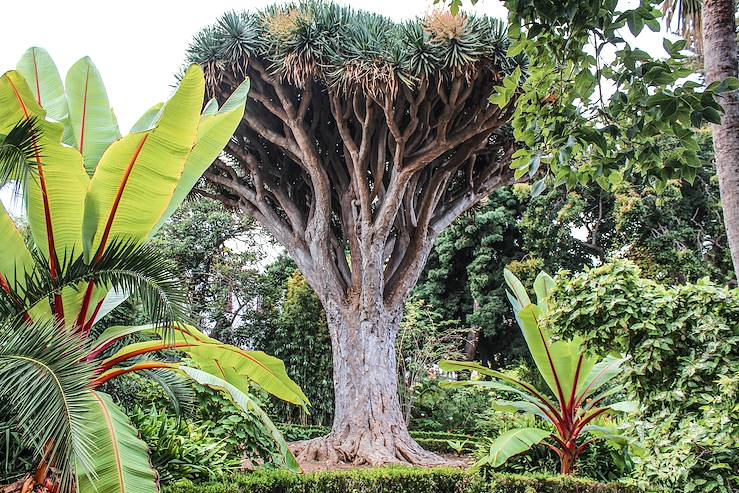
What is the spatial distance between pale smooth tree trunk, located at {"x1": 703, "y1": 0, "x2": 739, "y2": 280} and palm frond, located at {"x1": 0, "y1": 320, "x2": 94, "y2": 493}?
9.41 ft

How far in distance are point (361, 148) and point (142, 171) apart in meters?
4.79

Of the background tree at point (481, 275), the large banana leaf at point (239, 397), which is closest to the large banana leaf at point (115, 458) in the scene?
the large banana leaf at point (239, 397)

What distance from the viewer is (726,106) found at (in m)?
2.55

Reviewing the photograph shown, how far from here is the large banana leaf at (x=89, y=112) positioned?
4.49 metres

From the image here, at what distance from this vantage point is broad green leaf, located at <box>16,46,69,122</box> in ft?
15.4

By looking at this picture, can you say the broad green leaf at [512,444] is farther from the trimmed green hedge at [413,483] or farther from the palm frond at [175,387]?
the palm frond at [175,387]

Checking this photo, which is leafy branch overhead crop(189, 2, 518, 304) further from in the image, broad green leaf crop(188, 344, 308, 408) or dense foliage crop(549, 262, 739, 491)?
dense foliage crop(549, 262, 739, 491)

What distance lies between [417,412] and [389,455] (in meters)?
4.79

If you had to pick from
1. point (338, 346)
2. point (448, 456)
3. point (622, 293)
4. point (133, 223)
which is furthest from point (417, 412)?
point (133, 223)

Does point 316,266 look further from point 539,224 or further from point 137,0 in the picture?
point 539,224

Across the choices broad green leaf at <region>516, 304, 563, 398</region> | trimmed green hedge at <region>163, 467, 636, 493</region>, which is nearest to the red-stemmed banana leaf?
trimmed green hedge at <region>163, 467, 636, 493</region>

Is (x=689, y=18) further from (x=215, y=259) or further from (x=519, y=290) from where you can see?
(x=215, y=259)

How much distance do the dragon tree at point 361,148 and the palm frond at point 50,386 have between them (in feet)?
16.9

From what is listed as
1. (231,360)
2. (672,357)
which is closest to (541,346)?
(672,357)
